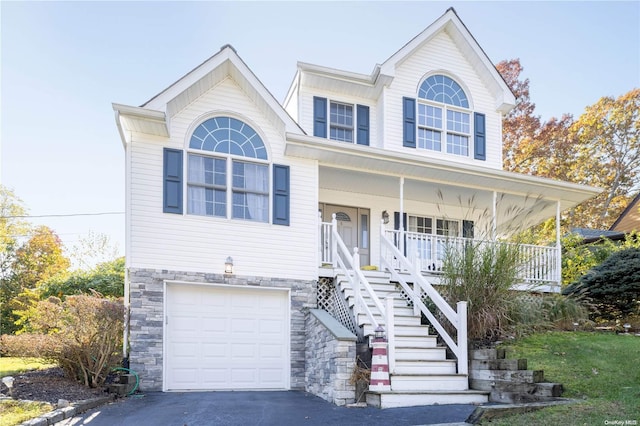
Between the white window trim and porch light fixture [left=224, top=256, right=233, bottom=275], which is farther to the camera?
the white window trim

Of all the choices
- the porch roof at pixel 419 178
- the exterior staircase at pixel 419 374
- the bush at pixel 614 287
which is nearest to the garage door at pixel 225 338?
the exterior staircase at pixel 419 374

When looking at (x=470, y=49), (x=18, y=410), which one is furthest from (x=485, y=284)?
(x=470, y=49)

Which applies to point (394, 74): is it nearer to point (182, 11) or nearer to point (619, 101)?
point (182, 11)

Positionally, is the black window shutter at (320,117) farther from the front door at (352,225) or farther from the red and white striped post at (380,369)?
the red and white striped post at (380,369)

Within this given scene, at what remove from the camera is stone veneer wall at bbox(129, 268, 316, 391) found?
27.0ft

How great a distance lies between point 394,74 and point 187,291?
7.12 m

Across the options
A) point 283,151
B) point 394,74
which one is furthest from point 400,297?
point 394,74

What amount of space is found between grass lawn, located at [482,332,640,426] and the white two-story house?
108cm

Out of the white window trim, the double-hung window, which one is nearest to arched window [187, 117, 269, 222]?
the white window trim

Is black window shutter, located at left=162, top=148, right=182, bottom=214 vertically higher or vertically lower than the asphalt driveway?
higher

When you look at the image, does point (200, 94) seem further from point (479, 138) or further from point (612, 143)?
point (612, 143)

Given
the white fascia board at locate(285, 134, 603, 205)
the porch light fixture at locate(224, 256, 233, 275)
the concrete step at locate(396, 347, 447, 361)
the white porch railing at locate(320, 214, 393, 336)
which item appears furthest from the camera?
the white fascia board at locate(285, 134, 603, 205)

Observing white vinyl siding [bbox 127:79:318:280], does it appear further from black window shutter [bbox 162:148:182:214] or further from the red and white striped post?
the red and white striped post

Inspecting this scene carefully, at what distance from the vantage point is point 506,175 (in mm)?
11469
